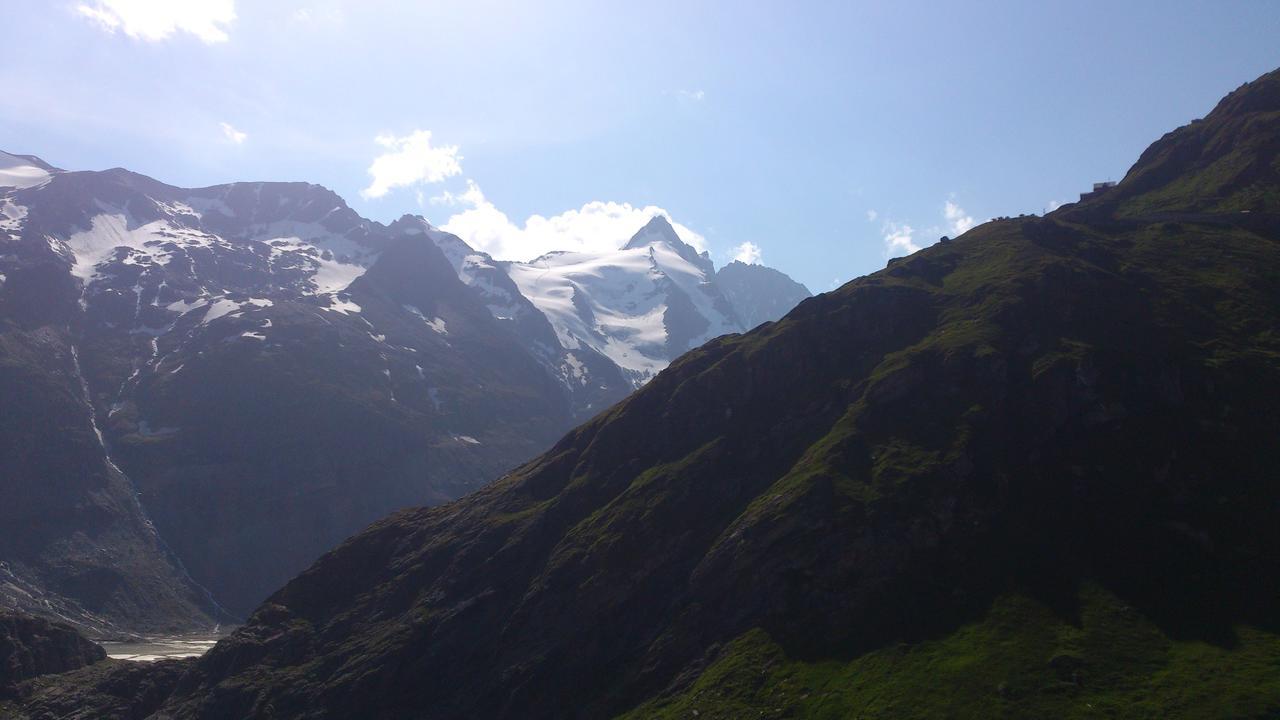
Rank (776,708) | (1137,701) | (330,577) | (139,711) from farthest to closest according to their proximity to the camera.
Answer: (330,577)
(139,711)
(776,708)
(1137,701)

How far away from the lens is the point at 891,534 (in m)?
121

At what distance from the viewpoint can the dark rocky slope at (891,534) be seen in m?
102

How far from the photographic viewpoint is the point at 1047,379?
449ft

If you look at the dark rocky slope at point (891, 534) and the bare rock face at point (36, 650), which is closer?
the dark rocky slope at point (891, 534)

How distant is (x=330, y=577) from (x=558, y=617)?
58924mm

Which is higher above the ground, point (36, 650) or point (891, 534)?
point (36, 650)

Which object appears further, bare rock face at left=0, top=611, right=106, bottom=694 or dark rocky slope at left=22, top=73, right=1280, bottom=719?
bare rock face at left=0, top=611, right=106, bottom=694

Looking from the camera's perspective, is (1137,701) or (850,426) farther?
(850,426)

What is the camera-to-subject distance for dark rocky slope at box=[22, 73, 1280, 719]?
4026 inches

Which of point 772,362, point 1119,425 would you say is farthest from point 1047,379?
point 772,362

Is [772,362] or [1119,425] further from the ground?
[772,362]

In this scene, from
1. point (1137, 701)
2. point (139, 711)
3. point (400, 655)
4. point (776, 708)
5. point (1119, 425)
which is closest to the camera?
point (1137, 701)

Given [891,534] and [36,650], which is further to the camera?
[36,650]

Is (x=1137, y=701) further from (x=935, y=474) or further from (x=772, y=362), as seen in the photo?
(x=772, y=362)
